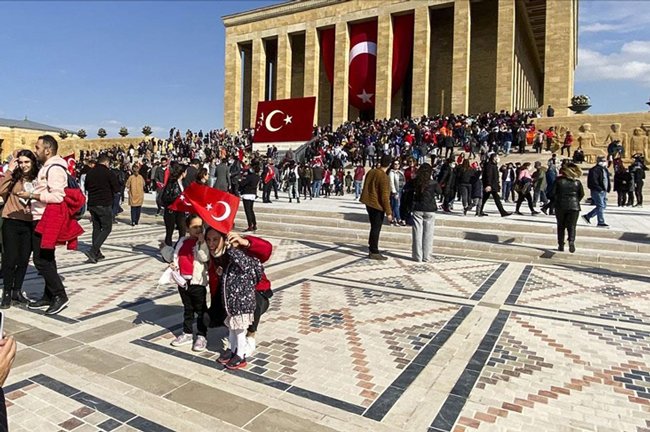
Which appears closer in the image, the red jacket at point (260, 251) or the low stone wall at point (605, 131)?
the red jacket at point (260, 251)

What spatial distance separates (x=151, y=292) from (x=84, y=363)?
77.5 inches

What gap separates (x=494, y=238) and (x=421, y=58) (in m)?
23.1

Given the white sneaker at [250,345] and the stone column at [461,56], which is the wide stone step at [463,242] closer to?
the white sneaker at [250,345]

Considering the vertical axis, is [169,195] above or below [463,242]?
above

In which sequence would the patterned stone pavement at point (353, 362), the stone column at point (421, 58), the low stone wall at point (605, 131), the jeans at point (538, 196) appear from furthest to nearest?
the stone column at point (421, 58), the low stone wall at point (605, 131), the jeans at point (538, 196), the patterned stone pavement at point (353, 362)

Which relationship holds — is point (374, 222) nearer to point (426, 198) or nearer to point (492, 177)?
point (426, 198)

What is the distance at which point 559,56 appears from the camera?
2602 centimetres

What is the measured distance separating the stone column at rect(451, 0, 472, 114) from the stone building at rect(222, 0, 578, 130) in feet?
0.19

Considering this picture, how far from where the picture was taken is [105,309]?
14.7 feet

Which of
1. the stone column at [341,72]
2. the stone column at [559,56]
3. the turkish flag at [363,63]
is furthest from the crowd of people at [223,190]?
the stone column at [341,72]

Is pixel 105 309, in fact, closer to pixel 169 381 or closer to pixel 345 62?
pixel 169 381

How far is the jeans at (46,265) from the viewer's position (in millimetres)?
4309

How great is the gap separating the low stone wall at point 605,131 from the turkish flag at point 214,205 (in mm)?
19891

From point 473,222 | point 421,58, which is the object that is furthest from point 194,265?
point 421,58
